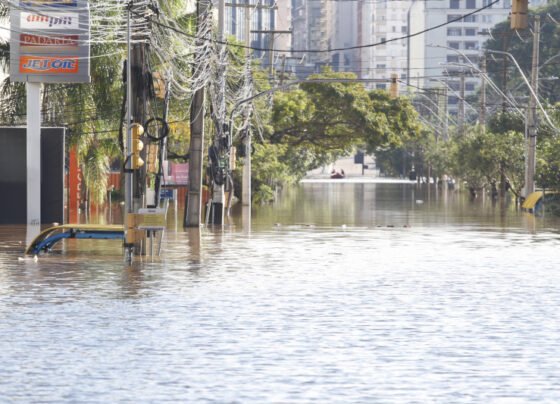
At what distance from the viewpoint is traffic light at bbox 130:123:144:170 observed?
33.3m

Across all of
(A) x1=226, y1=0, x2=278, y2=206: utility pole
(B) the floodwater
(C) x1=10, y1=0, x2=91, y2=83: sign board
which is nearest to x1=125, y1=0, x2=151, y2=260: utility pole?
(B) the floodwater

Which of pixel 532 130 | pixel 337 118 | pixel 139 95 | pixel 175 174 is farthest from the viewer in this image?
pixel 337 118

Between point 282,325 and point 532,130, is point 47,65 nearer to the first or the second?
point 282,325

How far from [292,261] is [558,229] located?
66.7ft

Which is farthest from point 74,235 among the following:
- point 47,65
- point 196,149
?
point 196,149

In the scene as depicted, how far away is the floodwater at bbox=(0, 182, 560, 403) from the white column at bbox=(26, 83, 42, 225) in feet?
35.4

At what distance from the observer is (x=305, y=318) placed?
20.2 metres

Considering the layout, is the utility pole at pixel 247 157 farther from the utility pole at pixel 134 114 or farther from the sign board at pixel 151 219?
the sign board at pixel 151 219

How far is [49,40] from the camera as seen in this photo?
46.5 meters

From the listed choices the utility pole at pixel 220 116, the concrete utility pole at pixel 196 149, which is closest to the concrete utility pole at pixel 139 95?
the concrete utility pole at pixel 196 149

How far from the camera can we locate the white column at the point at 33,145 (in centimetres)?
4806

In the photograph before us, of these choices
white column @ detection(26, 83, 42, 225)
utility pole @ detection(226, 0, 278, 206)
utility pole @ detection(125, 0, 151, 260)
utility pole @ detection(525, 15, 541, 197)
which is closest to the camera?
utility pole @ detection(125, 0, 151, 260)

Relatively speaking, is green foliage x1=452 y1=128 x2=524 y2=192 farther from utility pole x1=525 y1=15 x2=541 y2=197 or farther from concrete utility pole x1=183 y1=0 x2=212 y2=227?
concrete utility pole x1=183 y1=0 x2=212 y2=227

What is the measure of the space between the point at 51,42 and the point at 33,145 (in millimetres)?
3733
